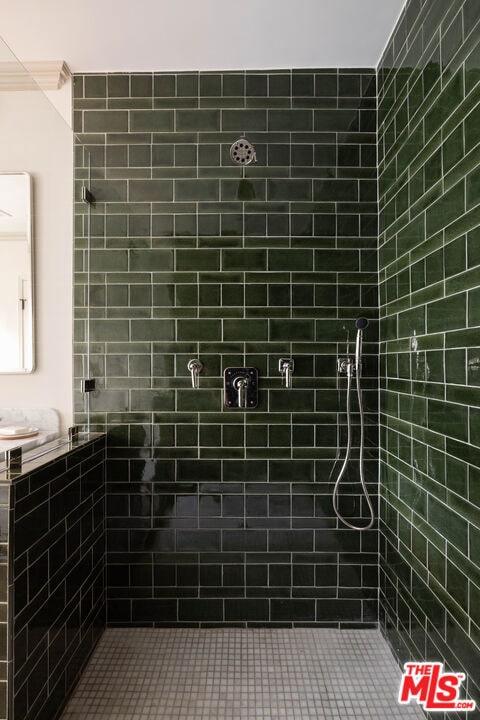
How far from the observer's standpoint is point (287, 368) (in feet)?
7.50

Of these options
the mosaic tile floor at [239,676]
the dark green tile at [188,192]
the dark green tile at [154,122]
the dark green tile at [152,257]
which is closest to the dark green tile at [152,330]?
the dark green tile at [152,257]

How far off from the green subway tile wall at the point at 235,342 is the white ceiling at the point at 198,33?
0.17 meters

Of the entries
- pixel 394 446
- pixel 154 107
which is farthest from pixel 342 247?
pixel 154 107

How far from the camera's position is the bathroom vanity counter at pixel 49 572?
1435 mm

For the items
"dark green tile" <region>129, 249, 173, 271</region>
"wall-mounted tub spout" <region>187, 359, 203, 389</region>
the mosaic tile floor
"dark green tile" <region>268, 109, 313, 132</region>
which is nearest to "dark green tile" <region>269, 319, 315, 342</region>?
"wall-mounted tub spout" <region>187, 359, 203, 389</region>

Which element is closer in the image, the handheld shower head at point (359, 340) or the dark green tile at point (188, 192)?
the handheld shower head at point (359, 340)

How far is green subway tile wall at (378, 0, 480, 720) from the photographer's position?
142cm

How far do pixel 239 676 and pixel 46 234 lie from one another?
2135mm

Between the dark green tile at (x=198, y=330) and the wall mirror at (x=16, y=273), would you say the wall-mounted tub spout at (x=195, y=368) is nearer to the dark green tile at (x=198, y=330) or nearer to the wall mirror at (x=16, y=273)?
the dark green tile at (x=198, y=330)

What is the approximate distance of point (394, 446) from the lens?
2.12 meters

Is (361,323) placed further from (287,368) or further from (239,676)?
(239,676)

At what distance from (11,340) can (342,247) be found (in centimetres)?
160

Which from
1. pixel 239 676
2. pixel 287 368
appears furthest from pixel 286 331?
pixel 239 676

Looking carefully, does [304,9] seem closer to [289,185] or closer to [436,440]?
[289,185]
